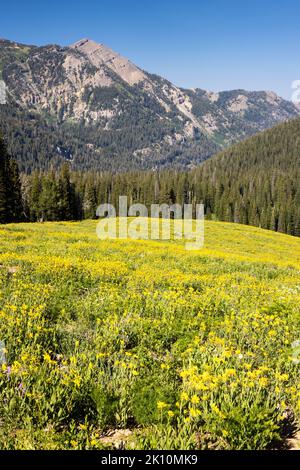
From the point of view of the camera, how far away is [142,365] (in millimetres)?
6391

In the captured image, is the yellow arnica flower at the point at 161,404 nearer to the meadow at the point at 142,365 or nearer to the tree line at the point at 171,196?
the meadow at the point at 142,365

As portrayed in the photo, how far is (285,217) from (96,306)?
433 ft

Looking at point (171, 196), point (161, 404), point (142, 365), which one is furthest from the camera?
point (171, 196)

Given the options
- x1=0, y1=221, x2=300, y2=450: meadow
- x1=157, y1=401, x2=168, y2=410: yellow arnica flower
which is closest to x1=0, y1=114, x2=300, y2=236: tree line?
x1=0, y1=221, x2=300, y2=450: meadow

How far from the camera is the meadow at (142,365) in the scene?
4.80m

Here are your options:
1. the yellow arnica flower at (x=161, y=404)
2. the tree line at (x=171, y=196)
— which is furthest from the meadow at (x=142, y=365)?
the tree line at (x=171, y=196)

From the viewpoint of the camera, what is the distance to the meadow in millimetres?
4801

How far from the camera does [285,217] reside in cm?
13075

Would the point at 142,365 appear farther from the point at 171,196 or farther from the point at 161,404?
the point at 171,196

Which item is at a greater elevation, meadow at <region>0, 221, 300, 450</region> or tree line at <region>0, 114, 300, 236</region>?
tree line at <region>0, 114, 300, 236</region>

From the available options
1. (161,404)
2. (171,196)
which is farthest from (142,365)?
(171,196)

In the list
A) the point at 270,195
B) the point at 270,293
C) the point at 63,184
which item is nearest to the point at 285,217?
the point at 270,195

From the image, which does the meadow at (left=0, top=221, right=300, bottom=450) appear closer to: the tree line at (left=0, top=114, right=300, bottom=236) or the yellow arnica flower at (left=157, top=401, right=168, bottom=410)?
the yellow arnica flower at (left=157, top=401, right=168, bottom=410)

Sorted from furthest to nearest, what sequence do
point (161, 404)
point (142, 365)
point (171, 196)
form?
point (171, 196), point (142, 365), point (161, 404)
